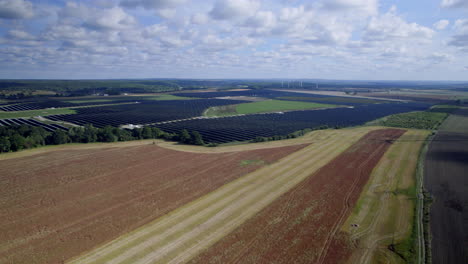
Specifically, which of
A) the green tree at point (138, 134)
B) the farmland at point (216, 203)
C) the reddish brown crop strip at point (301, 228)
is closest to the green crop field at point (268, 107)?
the green tree at point (138, 134)

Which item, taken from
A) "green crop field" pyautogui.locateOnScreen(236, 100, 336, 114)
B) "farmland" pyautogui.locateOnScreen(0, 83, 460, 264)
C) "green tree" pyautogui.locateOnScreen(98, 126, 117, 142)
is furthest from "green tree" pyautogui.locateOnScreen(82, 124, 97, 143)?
"green crop field" pyautogui.locateOnScreen(236, 100, 336, 114)

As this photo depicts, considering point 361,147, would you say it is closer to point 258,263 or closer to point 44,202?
point 258,263

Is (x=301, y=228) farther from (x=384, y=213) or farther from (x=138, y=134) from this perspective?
(x=138, y=134)

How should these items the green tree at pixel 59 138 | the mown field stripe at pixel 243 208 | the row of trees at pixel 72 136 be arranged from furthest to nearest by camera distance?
1. the green tree at pixel 59 138
2. the row of trees at pixel 72 136
3. the mown field stripe at pixel 243 208

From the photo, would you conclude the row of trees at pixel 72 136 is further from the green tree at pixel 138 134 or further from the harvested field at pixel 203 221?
the harvested field at pixel 203 221

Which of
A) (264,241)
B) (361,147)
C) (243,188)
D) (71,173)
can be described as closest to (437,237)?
(264,241)

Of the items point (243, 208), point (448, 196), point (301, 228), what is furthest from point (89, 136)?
point (448, 196)
